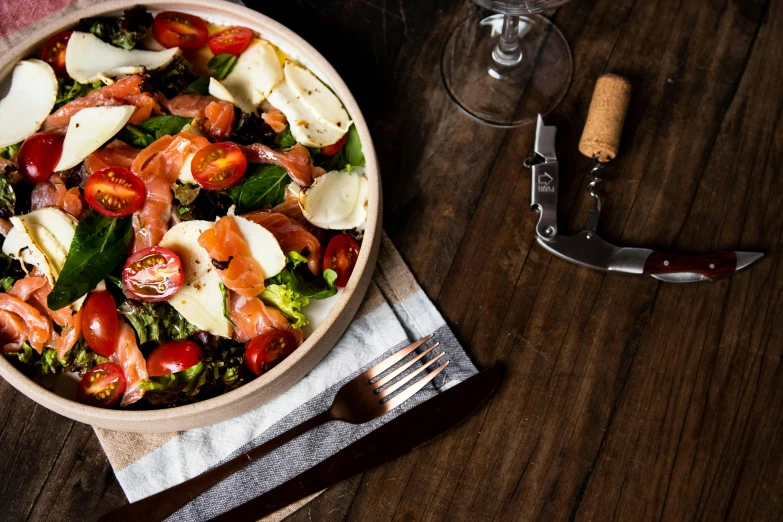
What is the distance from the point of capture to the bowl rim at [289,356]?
1830 millimetres

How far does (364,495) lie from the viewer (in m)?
2.05

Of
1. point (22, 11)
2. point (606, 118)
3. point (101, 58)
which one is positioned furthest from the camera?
point (22, 11)

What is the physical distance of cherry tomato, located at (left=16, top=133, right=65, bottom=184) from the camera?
1.95 m

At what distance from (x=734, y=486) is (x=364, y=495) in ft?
3.76

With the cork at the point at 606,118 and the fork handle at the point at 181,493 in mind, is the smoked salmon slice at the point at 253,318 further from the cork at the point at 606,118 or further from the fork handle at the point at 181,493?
the cork at the point at 606,118

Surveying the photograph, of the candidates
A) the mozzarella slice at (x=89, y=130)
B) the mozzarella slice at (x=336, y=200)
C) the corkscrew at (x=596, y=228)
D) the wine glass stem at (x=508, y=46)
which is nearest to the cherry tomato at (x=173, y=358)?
the mozzarella slice at (x=336, y=200)

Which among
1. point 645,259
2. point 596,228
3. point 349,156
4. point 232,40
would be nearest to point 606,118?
point 596,228

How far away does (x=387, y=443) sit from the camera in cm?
201

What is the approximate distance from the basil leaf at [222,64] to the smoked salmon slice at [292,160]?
288 mm

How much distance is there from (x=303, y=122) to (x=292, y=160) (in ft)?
0.47

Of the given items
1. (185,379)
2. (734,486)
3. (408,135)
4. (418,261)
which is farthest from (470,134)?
(734,486)

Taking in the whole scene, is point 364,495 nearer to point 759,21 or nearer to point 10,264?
point 10,264

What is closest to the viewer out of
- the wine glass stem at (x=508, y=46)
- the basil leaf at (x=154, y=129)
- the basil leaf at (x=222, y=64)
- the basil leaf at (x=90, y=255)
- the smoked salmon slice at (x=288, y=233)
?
the basil leaf at (x=90, y=255)

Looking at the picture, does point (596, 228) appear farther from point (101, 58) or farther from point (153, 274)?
point (101, 58)
